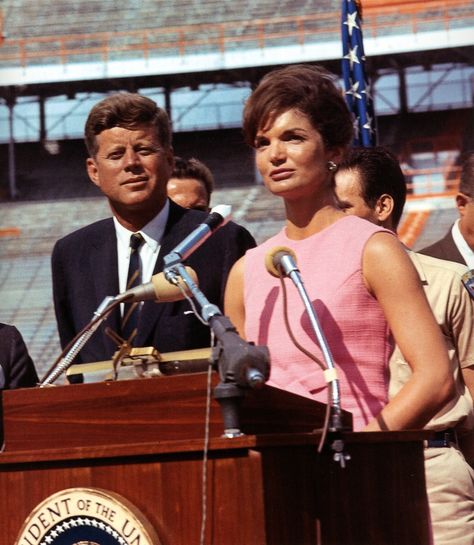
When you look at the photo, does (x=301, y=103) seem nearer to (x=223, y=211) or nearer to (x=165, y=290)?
(x=223, y=211)

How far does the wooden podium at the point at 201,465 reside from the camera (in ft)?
4.59

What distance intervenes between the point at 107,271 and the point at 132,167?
22cm

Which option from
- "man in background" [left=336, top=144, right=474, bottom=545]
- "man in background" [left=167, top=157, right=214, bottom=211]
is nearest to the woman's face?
"man in background" [left=336, top=144, right=474, bottom=545]

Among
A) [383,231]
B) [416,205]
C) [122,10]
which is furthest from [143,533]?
[122,10]

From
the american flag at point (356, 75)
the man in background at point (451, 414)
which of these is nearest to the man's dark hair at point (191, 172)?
the american flag at point (356, 75)

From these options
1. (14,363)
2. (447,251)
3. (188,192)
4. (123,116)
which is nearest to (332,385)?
(123,116)

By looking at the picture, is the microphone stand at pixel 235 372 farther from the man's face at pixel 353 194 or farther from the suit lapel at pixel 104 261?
the man's face at pixel 353 194

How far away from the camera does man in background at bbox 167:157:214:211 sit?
12.1 feet

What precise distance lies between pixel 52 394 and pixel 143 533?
0.75ft

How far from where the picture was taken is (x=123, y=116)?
2484 millimetres

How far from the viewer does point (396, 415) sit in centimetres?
167

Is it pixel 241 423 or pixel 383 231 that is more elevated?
pixel 383 231

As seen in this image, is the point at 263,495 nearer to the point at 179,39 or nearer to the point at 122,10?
the point at 179,39

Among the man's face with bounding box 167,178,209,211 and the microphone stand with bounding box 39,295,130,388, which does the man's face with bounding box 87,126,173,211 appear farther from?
the man's face with bounding box 167,178,209,211
